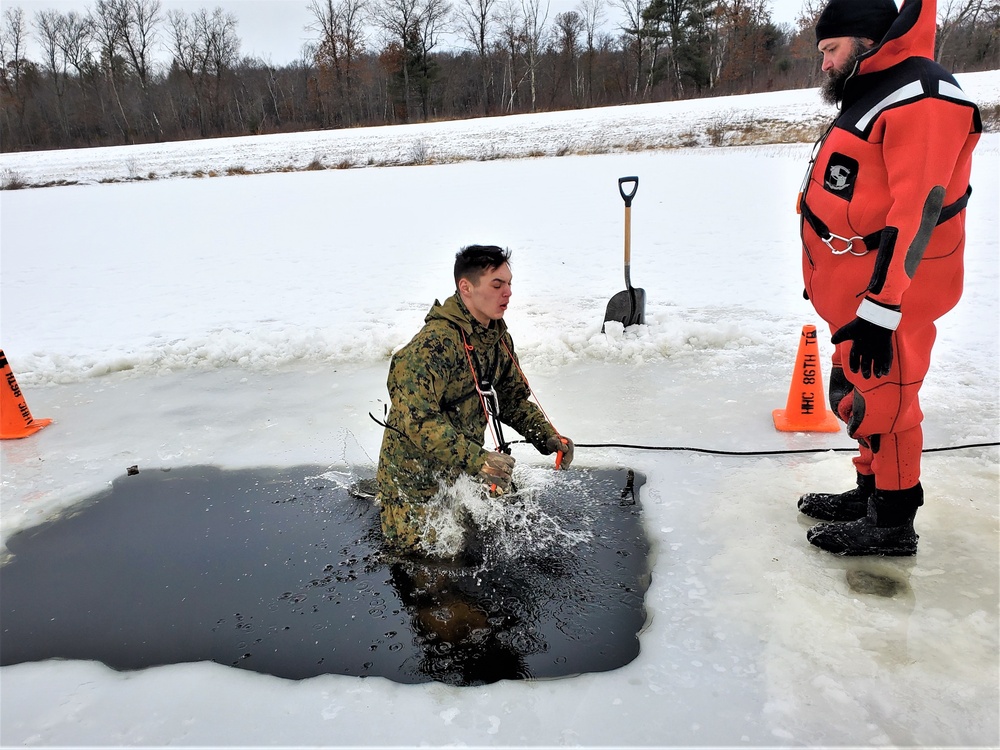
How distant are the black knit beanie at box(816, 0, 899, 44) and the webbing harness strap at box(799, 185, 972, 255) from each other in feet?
2.07

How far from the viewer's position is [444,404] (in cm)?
307

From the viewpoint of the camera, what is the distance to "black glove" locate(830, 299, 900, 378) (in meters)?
2.46

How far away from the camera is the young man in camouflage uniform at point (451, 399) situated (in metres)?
2.85

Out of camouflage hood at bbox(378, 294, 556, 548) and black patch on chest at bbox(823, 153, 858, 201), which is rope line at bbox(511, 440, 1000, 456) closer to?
camouflage hood at bbox(378, 294, 556, 548)

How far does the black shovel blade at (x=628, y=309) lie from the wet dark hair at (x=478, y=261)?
3.35 meters

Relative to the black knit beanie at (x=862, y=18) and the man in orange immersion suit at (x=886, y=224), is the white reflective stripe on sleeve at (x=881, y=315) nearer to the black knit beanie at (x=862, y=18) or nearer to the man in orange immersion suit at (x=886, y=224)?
the man in orange immersion suit at (x=886, y=224)

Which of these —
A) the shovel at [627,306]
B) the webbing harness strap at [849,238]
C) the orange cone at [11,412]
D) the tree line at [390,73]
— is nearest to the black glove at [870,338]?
the webbing harness strap at [849,238]

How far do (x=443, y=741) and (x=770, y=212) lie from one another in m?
11.7

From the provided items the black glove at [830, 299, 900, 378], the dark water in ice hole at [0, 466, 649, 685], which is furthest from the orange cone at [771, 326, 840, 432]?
Result: the black glove at [830, 299, 900, 378]

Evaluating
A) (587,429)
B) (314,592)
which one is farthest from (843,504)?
(314,592)

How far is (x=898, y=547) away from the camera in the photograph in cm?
291

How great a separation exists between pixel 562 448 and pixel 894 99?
192 cm

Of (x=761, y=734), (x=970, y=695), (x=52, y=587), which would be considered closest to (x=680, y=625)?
(x=761, y=734)

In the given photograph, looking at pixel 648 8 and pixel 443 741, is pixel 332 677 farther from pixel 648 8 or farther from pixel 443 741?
pixel 648 8
